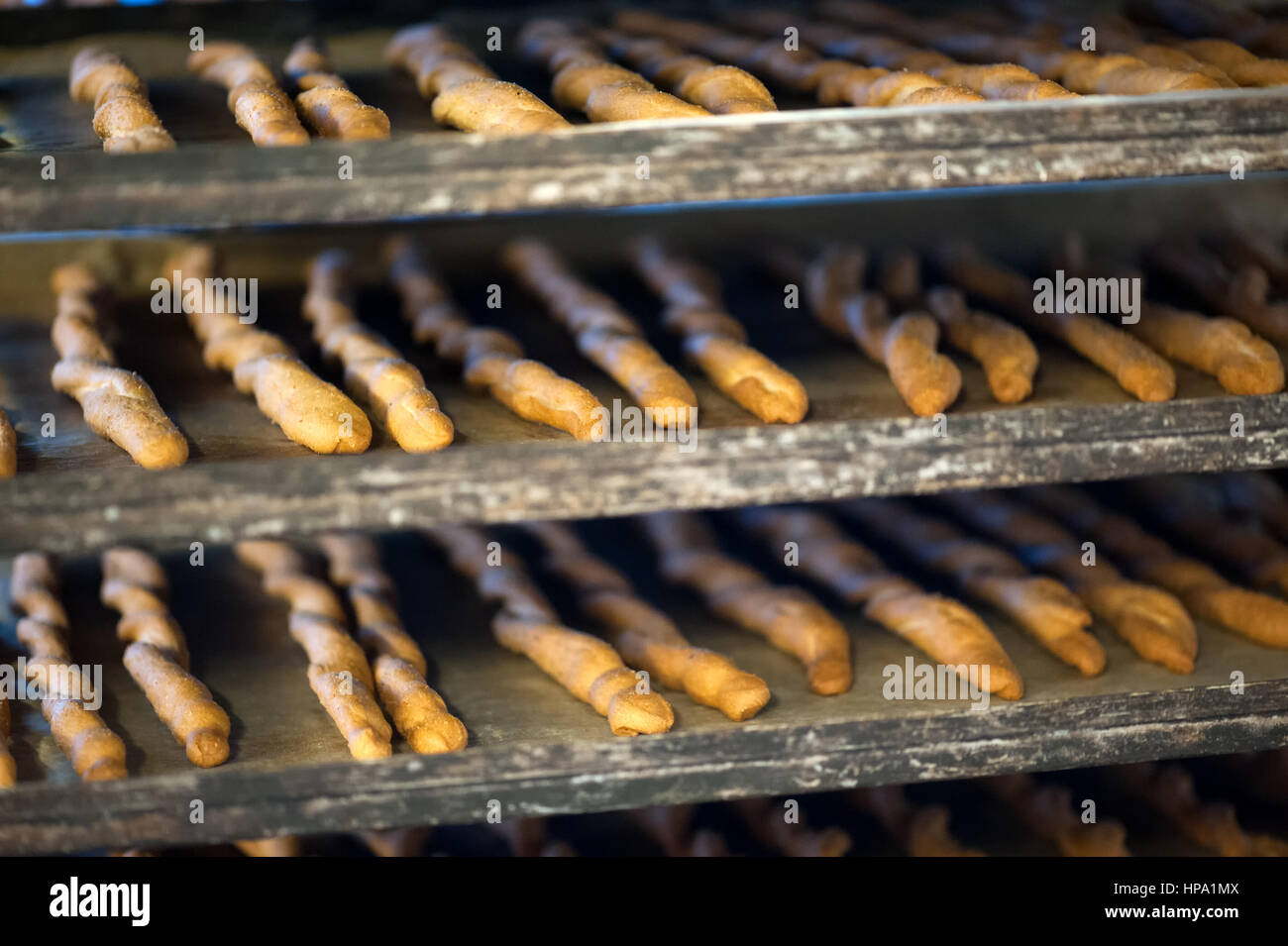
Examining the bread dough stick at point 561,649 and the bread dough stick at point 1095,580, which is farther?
the bread dough stick at point 1095,580

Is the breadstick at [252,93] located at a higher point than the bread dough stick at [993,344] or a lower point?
higher

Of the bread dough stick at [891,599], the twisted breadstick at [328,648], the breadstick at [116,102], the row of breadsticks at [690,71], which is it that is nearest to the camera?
the breadstick at [116,102]

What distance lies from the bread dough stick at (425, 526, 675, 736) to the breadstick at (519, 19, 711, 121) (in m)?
0.71

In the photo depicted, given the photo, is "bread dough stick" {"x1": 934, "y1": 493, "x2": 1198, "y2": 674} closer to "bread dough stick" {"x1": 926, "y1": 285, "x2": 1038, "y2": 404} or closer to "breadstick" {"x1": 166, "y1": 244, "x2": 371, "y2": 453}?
"bread dough stick" {"x1": 926, "y1": 285, "x2": 1038, "y2": 404}

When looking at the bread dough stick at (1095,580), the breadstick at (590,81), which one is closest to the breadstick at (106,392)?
the breadstick at (590,81)

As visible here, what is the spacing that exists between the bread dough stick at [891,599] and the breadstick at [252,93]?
1048 mm

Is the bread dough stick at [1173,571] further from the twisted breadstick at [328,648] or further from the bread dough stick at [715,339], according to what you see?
the twisted breadstick at [328,648]

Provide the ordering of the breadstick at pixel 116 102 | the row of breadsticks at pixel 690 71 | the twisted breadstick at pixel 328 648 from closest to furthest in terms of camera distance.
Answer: the breadstick at pixel 116 102 → the row of breadsticks at pixel 690 71 → the twisted breadstick at pixel 328 648

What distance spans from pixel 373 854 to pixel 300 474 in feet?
2.64

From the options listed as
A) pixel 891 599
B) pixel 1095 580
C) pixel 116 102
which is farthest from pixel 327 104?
pixel 1095 580

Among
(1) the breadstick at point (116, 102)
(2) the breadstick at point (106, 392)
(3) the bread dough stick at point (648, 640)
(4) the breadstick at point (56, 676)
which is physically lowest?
(4) the breadstick at point (56, 676)

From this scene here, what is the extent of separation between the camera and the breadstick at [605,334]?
5.33 feet
